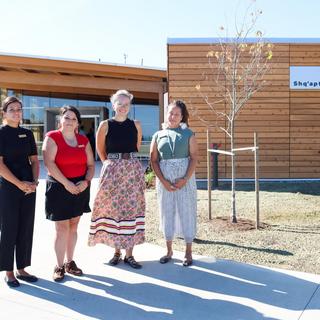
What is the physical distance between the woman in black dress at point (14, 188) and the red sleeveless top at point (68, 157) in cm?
27

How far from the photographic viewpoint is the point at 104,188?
487cm

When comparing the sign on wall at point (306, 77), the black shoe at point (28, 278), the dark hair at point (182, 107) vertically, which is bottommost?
the black shoe at point (28, 278)

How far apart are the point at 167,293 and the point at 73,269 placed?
1.12 meters

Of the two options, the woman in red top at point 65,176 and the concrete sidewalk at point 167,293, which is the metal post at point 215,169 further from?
the woman in red top at point 65,176

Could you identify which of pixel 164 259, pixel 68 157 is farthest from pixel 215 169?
pixel 68 157

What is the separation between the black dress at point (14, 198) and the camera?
432 cm

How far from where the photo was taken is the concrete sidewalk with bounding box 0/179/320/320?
12.4 feet

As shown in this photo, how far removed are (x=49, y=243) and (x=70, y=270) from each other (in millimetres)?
1575

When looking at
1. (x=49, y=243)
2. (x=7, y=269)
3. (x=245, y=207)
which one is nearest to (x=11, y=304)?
(x=7, y=269)

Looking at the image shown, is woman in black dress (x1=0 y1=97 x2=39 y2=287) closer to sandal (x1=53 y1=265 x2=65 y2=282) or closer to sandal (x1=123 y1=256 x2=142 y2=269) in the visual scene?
sandal (x1=53 y1=265 x2=65 y2=282)

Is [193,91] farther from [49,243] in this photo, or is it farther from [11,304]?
[11,304]

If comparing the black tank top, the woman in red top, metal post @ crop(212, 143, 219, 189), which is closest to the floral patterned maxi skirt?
the black tank top

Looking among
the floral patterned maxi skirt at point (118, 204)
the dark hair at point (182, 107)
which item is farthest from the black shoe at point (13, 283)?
the dark hair at point (182, 107)

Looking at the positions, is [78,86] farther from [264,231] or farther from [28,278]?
[28,278]
